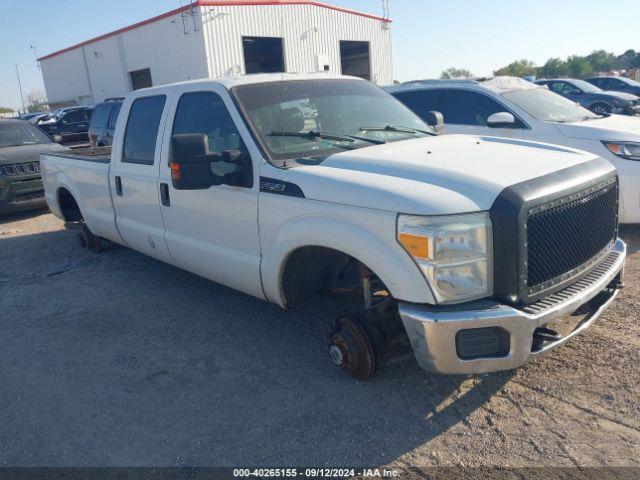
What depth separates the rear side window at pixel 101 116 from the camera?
47.5ft

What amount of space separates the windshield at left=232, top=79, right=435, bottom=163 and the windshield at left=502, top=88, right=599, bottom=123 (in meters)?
3.01

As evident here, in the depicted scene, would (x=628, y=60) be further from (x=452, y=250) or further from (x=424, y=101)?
(x=452, y=250)

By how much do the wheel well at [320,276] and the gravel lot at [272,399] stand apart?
47cm

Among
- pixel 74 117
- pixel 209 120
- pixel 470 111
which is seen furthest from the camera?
pixel 74 117

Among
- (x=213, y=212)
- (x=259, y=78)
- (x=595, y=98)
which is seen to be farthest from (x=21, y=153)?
(x=595, y=98)

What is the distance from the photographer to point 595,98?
19.0 meters

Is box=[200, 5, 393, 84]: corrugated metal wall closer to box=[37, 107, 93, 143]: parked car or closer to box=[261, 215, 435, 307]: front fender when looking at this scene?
box=[37, 107, 93, 143]: parked car

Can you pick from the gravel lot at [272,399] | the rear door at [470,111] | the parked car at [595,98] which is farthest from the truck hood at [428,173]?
the parked car at [595,98]

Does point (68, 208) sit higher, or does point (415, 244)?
point (415, 244)

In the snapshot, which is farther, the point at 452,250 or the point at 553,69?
the point at 553,69

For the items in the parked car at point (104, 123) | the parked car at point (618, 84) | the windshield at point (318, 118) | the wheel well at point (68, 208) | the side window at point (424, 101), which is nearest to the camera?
the windshield at point (318, 118)

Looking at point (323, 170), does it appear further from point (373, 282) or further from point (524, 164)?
point (524, 164)

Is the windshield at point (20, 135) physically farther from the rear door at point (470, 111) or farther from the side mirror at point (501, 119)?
the side mirror at point (501, 119)

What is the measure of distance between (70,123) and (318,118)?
22.0 m
